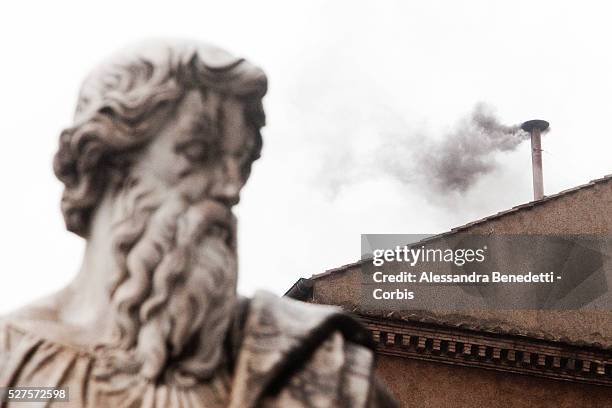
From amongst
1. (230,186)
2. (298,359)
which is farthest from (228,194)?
(298,359)

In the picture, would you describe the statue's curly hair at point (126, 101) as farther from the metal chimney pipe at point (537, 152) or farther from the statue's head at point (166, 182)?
the metal chimney pipe at point (537, 152)

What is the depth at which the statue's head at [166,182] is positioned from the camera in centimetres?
244

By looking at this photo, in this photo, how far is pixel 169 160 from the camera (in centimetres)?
254

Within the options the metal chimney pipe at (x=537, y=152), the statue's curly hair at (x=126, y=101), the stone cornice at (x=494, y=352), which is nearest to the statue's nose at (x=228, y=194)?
the statue's curly hair at (x=126, y=101)

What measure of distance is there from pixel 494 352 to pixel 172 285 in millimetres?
→ 20302

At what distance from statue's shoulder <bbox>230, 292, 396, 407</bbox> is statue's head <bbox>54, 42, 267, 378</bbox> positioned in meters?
0.09

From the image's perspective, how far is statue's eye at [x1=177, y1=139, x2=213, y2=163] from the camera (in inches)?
101

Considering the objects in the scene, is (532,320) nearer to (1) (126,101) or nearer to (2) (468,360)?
(2) (468,360)

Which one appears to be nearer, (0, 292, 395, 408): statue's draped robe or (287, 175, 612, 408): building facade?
(0, 292, 395, 408): statue's draped robe

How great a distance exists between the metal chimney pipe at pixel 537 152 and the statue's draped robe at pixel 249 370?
89.7 ft

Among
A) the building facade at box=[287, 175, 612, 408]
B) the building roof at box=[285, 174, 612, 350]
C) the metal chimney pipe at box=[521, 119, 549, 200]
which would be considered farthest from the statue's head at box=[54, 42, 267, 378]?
the metal chimney pipe at box=[521, 119, 549, 200]

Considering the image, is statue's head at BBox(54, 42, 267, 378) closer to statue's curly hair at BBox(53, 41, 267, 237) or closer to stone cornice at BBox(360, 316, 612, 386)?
statue's curly hair at BBox(53, 41, 267, 237)

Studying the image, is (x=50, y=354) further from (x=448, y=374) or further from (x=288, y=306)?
(x=448, y=374)

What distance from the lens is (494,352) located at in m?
22.2
